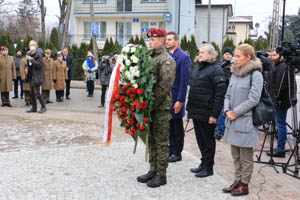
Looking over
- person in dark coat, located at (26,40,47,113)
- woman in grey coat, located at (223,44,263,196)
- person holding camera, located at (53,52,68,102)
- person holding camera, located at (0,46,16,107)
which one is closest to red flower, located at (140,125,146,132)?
woman in grey coat, located at (223,44,263,196)

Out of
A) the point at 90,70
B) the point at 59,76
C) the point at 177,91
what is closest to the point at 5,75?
the point at 59,76

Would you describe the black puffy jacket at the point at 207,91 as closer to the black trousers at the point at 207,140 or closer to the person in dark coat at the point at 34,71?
the black trousers at the point at 207,140

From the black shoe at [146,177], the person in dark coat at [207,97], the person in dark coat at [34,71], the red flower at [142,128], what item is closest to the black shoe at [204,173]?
the person in dark coat at [207,97]

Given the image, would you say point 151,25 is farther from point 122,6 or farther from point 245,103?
point 245,103

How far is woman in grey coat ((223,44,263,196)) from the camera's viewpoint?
4539mm

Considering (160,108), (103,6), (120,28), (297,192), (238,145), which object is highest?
(103,6)

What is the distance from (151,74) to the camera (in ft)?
15.6

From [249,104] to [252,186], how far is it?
132cm

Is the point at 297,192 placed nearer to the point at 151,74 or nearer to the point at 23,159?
the point at 151,74

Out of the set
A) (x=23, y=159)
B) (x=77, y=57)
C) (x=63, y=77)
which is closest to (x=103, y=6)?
(x=77, y=57)

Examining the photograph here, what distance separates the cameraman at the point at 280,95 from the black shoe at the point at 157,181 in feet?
8.93

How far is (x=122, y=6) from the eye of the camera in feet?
112

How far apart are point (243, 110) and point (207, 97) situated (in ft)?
2.54

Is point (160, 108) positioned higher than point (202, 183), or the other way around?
point (160, 108)
